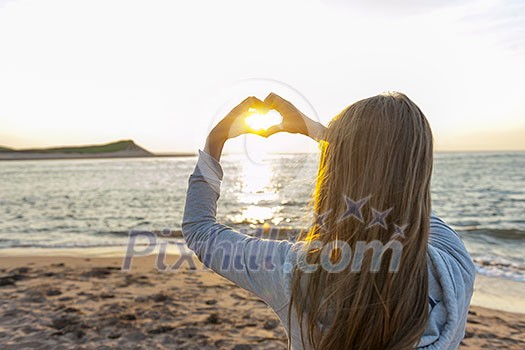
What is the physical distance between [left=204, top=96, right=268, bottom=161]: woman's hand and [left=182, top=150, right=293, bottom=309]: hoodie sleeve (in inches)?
2.2

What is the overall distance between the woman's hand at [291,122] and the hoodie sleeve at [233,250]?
0.23 meters

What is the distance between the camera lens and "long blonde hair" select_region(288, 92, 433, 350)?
106 centimetres

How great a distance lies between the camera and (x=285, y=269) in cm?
108

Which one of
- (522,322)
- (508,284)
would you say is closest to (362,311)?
(522,322)

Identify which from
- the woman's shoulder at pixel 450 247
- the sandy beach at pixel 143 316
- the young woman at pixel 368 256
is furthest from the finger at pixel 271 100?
the sandy beach at pixel 143 316

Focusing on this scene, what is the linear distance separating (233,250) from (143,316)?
4.13m

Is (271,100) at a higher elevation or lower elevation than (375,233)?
higher

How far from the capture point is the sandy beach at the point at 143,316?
13.9 feet

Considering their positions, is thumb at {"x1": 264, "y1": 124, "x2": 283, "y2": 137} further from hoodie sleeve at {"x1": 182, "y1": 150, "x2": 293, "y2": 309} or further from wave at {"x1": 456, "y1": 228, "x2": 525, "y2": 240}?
wave at {"x1": 456, "y1": 228, "x2": 525, "y2": 240}

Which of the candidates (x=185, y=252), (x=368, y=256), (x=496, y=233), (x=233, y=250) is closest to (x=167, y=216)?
(x=185, y=252)

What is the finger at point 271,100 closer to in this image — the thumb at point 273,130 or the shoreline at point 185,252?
the thumb at point 273,130

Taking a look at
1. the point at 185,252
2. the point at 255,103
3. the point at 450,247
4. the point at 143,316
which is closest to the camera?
the point at 450,247

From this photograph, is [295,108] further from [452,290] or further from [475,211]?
[475,211]

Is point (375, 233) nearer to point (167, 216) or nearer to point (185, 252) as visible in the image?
point (185, 252)
